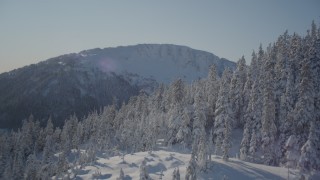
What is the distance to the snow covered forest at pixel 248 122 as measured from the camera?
3191 inches

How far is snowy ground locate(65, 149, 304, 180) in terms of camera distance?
73.7m

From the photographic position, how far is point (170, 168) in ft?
267

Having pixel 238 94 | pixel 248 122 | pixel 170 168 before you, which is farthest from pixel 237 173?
pixel 238 94

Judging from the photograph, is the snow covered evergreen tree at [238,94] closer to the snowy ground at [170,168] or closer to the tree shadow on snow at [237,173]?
the snowy ground at [170,168]

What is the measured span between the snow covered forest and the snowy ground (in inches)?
103

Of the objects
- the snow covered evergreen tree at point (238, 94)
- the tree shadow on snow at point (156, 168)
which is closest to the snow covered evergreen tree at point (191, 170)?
the tree shadow on snow at point (156, 168)

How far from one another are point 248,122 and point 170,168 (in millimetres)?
21385

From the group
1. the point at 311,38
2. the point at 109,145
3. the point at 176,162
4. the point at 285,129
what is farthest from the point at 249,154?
the point at 109,145

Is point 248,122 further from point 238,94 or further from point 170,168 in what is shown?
point 170,168

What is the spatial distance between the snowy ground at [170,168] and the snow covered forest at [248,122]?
261 cm

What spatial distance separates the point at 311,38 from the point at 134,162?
55.8 meters

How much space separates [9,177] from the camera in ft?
323

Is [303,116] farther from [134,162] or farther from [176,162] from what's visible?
[134,162]

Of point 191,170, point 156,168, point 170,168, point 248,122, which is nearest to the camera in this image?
point 191,170
